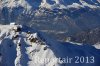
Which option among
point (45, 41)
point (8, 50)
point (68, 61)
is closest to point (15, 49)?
point (8, 50)

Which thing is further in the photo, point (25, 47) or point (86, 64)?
point (25, 47)

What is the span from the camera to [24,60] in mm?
64125

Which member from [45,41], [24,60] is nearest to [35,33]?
[45,41]

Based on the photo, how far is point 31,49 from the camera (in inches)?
2633

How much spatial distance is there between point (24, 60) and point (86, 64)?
9981 millimetres

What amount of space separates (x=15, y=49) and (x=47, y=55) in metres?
6.81

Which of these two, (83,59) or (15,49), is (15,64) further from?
(83,59)

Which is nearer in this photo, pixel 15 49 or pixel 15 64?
pixel 15 64

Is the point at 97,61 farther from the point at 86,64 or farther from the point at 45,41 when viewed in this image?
the point at 45,41

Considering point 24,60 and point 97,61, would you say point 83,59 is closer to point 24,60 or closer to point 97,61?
point 97,61

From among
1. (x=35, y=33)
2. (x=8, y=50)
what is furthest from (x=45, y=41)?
(x=8, y=50)

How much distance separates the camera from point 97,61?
65.2 meters

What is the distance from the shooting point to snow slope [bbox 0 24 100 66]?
6341cm

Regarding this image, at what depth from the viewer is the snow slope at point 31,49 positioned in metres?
63.4
